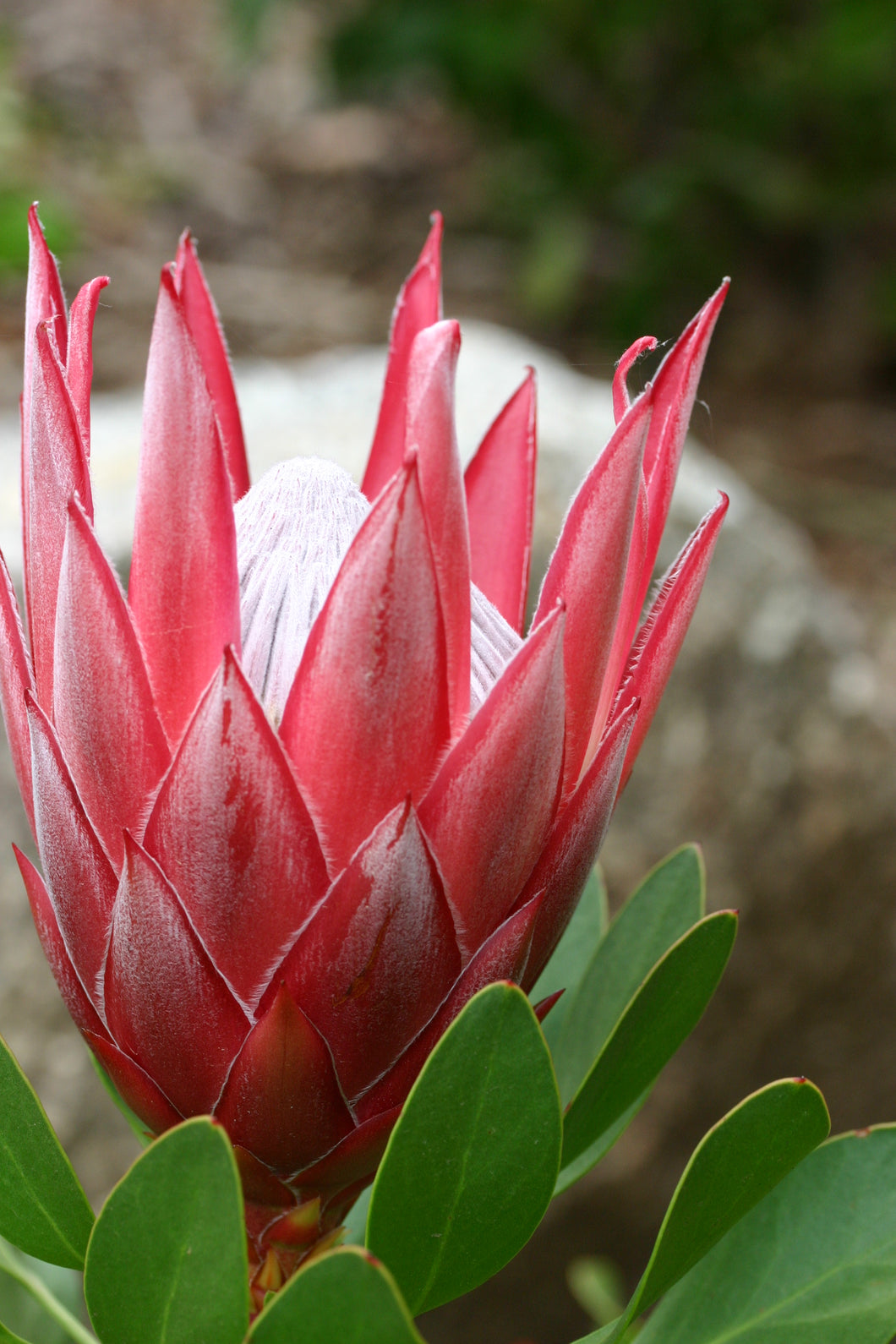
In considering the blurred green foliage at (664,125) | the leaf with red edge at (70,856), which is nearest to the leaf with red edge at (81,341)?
the leaf with red edge at (70,856)

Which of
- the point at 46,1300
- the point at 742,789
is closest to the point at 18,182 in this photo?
the point at 742,789

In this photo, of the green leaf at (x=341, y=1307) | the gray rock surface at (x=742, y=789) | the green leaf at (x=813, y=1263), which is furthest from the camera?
the gray rock surface at (x=742, y=789)

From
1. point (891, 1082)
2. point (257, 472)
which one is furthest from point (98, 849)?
point (891, 1082)

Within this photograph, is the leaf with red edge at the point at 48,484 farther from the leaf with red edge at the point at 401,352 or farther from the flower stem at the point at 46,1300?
the flower stem at the point at 46,1300

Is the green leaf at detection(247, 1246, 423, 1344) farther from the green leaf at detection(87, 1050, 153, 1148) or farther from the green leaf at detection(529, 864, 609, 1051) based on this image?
the green leaf at detection(529, 864, 609, 1051)

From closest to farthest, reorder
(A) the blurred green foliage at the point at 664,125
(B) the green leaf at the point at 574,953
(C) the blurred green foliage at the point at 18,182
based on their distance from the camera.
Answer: (B) the green leaf at the point at 574,953 → (C) the blurred green foliage at the point at 18,182 → (A) the blurred green foliage at the point at 664,125

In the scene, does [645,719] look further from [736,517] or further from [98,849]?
[736,517]
